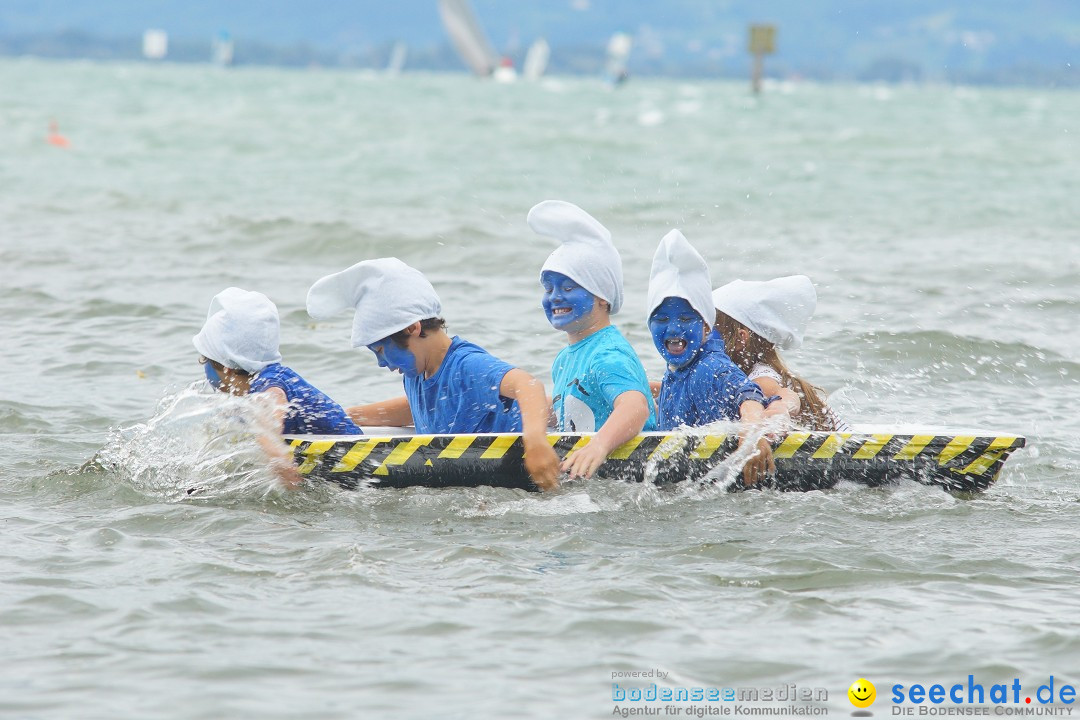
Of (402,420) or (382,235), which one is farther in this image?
(382,235)

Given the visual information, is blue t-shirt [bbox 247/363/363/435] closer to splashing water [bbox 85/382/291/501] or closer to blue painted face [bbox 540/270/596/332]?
splashing water [bbox 85/382/291/501]

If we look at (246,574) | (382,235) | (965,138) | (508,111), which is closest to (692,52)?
(508,111)

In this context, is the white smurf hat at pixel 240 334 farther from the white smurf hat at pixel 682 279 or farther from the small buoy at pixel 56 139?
the small buoy at pixel 56 139

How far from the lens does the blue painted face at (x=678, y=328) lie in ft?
17.9

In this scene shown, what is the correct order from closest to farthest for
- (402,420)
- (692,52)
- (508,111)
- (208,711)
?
(208,711), (402,420), (508,111), (692,52)

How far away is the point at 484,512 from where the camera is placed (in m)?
5.14

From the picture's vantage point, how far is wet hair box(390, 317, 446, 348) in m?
5.22

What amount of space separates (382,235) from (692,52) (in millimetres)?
153696

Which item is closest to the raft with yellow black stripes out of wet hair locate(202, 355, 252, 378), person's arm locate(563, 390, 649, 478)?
person's arm locate(563, 390, 649, 478)

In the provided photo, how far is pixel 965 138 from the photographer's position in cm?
3606

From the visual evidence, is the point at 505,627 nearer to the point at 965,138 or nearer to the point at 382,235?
the point at 382,235

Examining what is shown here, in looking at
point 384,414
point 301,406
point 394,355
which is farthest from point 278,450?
point 384,414

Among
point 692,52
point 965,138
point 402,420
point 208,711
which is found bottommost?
point 208,711

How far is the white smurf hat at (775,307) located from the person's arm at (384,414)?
1.51 metres
